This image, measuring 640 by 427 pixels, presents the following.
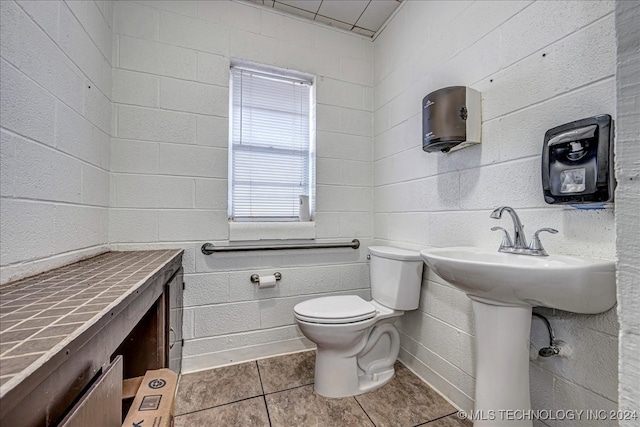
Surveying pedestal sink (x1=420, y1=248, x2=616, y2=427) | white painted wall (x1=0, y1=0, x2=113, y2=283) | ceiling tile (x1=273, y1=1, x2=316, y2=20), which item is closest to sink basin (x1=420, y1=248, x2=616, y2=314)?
pedestal sink (x1=420, y1=248, x2=616, y2=427)

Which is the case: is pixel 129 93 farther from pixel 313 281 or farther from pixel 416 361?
pixel 416 361

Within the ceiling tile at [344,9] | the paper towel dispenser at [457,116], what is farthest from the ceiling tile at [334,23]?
the paper towel dispenser at [457,116]

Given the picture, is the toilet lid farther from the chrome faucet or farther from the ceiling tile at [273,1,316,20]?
the ceiling tile at [273,1,316,20]

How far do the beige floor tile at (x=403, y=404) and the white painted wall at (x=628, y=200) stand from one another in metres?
1.22

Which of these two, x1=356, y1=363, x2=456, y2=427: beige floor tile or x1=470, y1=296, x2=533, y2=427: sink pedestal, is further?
x1=356, y1=363, x2=456, y2=427: beige floor tile

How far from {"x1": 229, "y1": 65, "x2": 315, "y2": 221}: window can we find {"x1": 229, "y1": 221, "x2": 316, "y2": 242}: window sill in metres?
0.08

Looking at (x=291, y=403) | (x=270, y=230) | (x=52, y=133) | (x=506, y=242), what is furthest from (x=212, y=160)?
(x=506, y=242)

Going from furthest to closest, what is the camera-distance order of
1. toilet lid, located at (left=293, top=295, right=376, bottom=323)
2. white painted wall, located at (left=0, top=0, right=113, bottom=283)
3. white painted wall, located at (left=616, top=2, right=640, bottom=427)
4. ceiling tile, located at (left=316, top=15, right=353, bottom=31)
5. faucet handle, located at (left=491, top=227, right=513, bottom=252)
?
ceiling tile, located at (left=316, top=15, right=353, bottom=31)
toilet lid, located at (left=293, top=295, right=376, bottom=323)
faucet handle, located at (left=491, top=227, right=513, bottom=252)
white painted wall, located at (left=0, top=0, right=113, bottom=283)
white painted wall, located at (left=616, top=2, right=640, bottom=427)

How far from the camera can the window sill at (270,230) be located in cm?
182

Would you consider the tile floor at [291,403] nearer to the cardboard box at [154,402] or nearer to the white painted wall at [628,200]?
the cardboard box at [154,402]

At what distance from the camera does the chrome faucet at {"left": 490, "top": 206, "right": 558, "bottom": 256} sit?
1038 mm

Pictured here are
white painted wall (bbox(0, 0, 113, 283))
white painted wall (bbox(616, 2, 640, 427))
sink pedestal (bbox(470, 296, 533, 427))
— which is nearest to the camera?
white painted wall (bbox(616, 2, 640, 427))

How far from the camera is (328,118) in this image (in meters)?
2.06

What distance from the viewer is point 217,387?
1.56m
